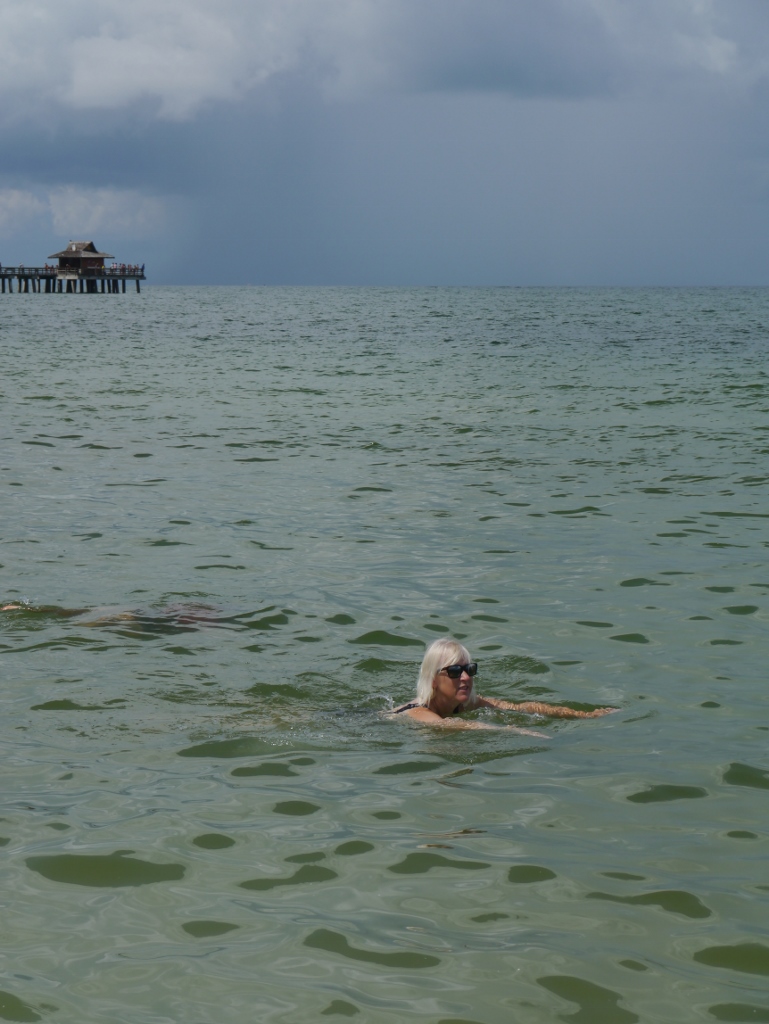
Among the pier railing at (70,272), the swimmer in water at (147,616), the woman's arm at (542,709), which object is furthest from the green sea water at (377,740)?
the pier railing at (70,272)

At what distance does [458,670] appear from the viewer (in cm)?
773

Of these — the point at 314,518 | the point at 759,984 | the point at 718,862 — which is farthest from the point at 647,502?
the point at 759,984

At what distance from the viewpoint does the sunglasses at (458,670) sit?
771 centimetres

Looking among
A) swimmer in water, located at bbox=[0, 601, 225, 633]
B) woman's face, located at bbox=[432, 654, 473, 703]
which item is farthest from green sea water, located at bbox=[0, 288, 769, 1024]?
woman's face, located at bbox=[432, 654, 473, 703]

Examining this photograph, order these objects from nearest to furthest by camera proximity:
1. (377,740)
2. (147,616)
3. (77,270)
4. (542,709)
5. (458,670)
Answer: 1. (377,740)
2. (458,670)
3. (542,709)
4. (147,616)
5. (77,270)

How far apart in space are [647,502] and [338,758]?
914 centimetres

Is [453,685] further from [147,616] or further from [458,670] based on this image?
[147,616]

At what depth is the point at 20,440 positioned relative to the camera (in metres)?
21.5

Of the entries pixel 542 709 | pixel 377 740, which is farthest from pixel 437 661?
pixel 542 709

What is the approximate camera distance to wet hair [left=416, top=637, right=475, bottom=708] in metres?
7.77

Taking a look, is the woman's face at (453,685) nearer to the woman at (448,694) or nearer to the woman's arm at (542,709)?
the woman at (448,694)

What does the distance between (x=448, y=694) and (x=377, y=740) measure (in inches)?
24.5

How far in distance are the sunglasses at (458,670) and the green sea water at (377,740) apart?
43 cm

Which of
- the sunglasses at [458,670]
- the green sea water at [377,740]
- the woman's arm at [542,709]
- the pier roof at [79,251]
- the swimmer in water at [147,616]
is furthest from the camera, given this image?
the pier roof at [79,251]
